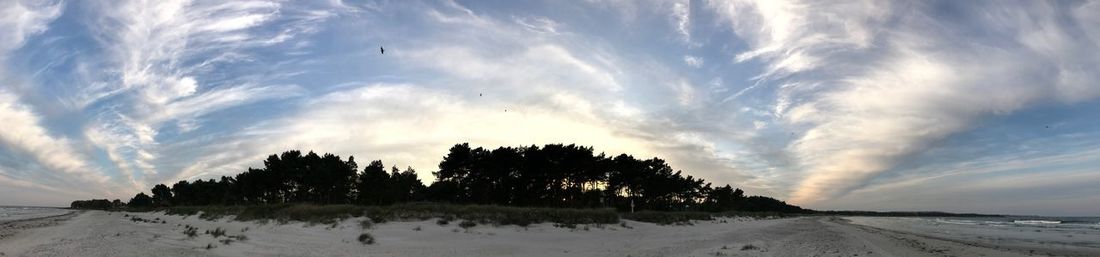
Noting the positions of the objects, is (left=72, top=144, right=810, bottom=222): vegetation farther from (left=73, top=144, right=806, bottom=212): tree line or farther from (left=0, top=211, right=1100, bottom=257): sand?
(left=0, top=211, right=1100, bottom=257): sand

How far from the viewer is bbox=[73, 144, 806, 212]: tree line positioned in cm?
6144

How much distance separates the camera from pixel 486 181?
62.8 metres

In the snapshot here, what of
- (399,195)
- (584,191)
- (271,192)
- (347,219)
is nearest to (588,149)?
(584,191)

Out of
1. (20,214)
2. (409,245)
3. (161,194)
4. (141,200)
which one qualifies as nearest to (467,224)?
(409,245)

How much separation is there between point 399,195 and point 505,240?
64270mm

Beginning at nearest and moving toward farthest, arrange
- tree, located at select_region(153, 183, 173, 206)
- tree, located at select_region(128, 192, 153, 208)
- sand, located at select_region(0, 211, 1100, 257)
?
1. sand, located at select_region(0, 211, 1100, 257)
2. tree, located at select_region(153, 183, 173, 206)
3. tree, located at select_region(128, 192, 153, 208)

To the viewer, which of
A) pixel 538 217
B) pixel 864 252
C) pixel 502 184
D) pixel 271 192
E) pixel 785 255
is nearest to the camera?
pixel 785 255

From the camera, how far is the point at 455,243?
17781mm

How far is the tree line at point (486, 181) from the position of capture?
202ft

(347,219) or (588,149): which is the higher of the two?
(588,149)

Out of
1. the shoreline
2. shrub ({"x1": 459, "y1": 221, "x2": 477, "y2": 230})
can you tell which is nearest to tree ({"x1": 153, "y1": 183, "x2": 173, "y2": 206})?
the shoreline

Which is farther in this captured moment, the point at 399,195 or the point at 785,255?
the point at 399,195

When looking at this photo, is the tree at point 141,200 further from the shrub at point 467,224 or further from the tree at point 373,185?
the shrub at point 467,224

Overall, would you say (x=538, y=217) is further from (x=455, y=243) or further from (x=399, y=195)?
(x=399, y=195)
